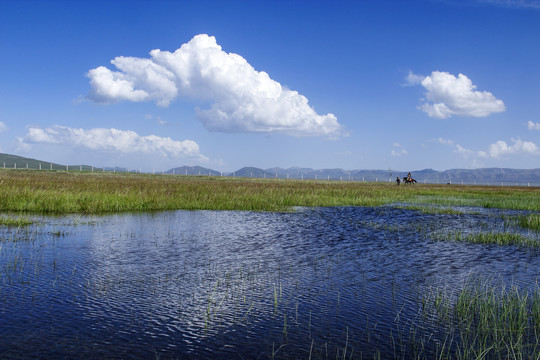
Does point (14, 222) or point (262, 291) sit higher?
point (14, 222)

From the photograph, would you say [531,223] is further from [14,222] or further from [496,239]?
[14,222]

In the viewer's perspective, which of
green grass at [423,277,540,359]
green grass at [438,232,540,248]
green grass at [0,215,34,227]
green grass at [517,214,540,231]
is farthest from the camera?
green grass at [517,214,540,231]

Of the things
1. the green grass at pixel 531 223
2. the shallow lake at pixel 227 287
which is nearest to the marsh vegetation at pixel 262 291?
the shallow lake at pixel 227 287

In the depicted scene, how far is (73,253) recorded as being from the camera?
14.1m

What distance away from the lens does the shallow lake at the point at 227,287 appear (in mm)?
7609

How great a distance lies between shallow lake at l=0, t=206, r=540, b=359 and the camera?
25.0ft

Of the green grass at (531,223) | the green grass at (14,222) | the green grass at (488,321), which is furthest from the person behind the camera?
the green grass at (531,223)

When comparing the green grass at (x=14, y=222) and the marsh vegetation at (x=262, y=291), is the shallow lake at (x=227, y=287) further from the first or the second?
the green grass at (x=14, y=222)

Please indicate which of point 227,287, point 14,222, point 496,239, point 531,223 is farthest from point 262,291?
point 531,223

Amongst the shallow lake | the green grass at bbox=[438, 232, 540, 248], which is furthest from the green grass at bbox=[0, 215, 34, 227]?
the green grass at bbox=[438, 232, 540, 248]

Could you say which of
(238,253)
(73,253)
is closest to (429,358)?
(238,253)

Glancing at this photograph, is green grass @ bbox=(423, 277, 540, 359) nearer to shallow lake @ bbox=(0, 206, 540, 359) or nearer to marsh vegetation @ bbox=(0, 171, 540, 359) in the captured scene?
marsh vegetation @ bbox=(0, 171, 540, 359)

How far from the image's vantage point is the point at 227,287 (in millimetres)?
10977

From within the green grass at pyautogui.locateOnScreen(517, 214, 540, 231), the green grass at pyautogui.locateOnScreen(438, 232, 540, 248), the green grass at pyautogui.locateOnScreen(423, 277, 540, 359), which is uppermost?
the green grass at pyautogui.locateOnScreen(517, 214, 540, 231)
